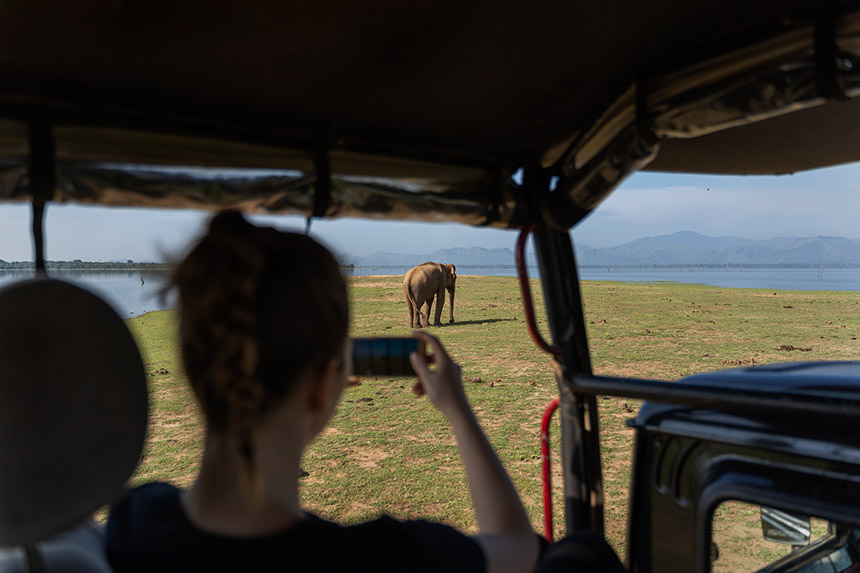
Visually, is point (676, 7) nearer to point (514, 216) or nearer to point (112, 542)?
point (514, 216)

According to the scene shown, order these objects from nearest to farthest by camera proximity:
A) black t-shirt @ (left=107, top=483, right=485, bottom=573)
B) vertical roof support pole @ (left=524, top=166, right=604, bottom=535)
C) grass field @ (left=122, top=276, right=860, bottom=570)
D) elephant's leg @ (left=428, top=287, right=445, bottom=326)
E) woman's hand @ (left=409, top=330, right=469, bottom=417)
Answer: black t-shirt @ (left=107, top=483, right=485, bottom=573) → woman's hand @ (left=409, top=330, right=469, bottom=417) → vertical roof support pole @ (left=524, top=166, right=604, bottom=535) → grass field @ (left=122, top=276, right=860, bottom=570) → elephant's leg @ (left=428, top=287, right=445, bottom=326)

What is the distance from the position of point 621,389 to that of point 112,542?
154cm

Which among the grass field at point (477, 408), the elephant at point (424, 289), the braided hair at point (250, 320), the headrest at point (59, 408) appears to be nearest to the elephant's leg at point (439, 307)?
the elephant at point (424, 289)

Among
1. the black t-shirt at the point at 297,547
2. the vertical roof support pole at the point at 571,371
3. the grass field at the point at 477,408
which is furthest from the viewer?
the grass field at the point at 477,408

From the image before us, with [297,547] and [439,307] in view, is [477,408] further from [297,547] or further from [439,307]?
[439,307]

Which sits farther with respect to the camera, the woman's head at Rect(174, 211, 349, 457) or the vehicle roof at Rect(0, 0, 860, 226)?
the vehicle roof at Rect(0, 0, 860, 226)

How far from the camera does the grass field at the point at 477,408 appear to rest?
17.9 feet

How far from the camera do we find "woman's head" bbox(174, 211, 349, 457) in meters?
0.92

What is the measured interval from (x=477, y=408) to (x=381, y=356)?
699 centimetres

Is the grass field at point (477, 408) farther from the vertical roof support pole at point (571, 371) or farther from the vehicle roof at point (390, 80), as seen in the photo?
the vertical roof support pole at point (571, 371)

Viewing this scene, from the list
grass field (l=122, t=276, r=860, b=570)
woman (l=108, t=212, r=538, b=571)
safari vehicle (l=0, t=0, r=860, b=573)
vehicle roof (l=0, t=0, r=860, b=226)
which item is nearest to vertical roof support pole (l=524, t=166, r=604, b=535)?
safari vehicle (l=0, t=0, r=860, b=573)

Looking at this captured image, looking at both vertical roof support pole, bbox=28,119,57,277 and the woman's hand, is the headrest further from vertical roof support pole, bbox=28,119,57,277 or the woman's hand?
the woman's hand

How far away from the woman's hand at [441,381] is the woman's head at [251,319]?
44 centimetres

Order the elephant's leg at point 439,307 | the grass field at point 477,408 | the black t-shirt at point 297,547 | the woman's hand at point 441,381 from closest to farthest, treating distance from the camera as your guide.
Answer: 1. the black t-shirt at point 297,547
2. the woman's hand at point 441,381
3. the grass field at point 477,408
4. the elephant's leg at point 439,307
